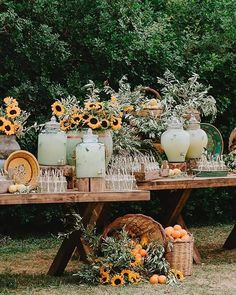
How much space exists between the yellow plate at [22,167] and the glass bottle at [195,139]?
1709mm

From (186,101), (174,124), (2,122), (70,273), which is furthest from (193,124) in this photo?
(2,122)

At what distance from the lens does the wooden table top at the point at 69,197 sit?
573cm

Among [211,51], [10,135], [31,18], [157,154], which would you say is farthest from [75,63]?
[10,135]

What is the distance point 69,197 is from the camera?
232 inches

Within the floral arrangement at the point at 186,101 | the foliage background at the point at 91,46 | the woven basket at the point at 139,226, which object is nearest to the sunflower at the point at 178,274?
the woven basket at the point at 139,226

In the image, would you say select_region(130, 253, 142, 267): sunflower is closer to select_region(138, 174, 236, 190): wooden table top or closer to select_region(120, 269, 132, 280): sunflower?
select_region(120, 269, 132, 280): sunflower

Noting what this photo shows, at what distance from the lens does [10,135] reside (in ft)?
20.2

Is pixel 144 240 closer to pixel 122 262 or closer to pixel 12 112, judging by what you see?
pixel 122 262

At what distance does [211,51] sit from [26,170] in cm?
383

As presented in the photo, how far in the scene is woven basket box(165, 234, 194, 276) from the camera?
6629mm

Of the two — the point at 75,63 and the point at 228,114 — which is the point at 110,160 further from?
the point at 228,114

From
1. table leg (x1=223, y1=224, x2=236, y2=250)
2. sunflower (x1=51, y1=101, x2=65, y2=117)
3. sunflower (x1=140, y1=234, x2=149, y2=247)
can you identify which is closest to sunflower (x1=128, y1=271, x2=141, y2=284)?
sunflower (x1=140, y1=234, x2=149, y2=247)

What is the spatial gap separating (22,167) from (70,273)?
1219mm

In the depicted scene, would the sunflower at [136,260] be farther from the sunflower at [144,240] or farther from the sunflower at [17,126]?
the sunflower at [17,126]
